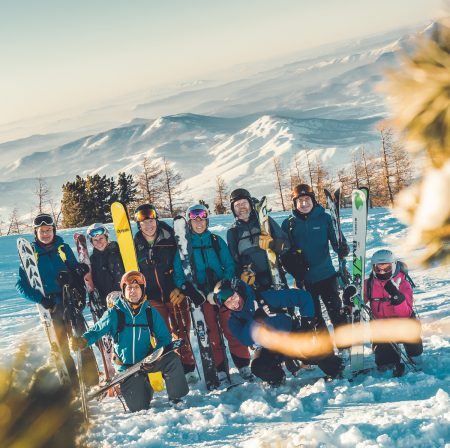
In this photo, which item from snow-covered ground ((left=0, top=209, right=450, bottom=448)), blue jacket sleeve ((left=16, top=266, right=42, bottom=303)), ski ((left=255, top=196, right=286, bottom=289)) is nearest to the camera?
snow-covered ground ((left=0, top=209, right=450, bottom=448))

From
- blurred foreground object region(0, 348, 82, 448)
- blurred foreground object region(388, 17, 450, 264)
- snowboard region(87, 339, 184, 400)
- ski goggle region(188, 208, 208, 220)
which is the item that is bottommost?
snowboard region(87, 339, 184, 400)

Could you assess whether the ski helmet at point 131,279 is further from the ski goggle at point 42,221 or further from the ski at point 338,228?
the ski at point 338,228

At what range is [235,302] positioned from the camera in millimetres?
5906

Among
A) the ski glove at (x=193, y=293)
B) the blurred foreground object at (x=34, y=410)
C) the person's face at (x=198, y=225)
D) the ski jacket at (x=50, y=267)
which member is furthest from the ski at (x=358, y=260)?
the blurred foreground object at (x=34, y=410)

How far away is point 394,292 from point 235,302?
204 cm

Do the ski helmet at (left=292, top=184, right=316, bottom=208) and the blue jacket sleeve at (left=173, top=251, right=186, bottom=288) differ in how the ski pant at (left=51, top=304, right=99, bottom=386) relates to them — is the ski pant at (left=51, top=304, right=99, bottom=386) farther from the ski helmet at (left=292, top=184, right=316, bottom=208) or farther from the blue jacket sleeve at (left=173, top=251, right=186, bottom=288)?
the ski helmet at (left=292, top=184, right=316, bottom=208)

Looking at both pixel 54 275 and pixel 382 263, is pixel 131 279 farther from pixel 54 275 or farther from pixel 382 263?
pixel 382 263

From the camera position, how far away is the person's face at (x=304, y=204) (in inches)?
258

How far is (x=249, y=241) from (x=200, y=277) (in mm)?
873

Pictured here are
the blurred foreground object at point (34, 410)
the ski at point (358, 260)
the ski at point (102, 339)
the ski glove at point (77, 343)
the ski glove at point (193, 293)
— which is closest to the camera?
the blurred foreground object at point (34, 410)

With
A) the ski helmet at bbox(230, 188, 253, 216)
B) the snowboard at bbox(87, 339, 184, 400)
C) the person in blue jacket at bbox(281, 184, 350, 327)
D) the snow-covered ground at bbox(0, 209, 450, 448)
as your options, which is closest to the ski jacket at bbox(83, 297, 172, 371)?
the snowboard at bbox(87, 339, 184, 400)

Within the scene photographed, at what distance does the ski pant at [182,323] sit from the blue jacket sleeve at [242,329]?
0.91 m

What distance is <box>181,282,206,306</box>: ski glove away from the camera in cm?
632

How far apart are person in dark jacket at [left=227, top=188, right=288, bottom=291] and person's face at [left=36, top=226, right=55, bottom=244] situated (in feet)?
8.54
